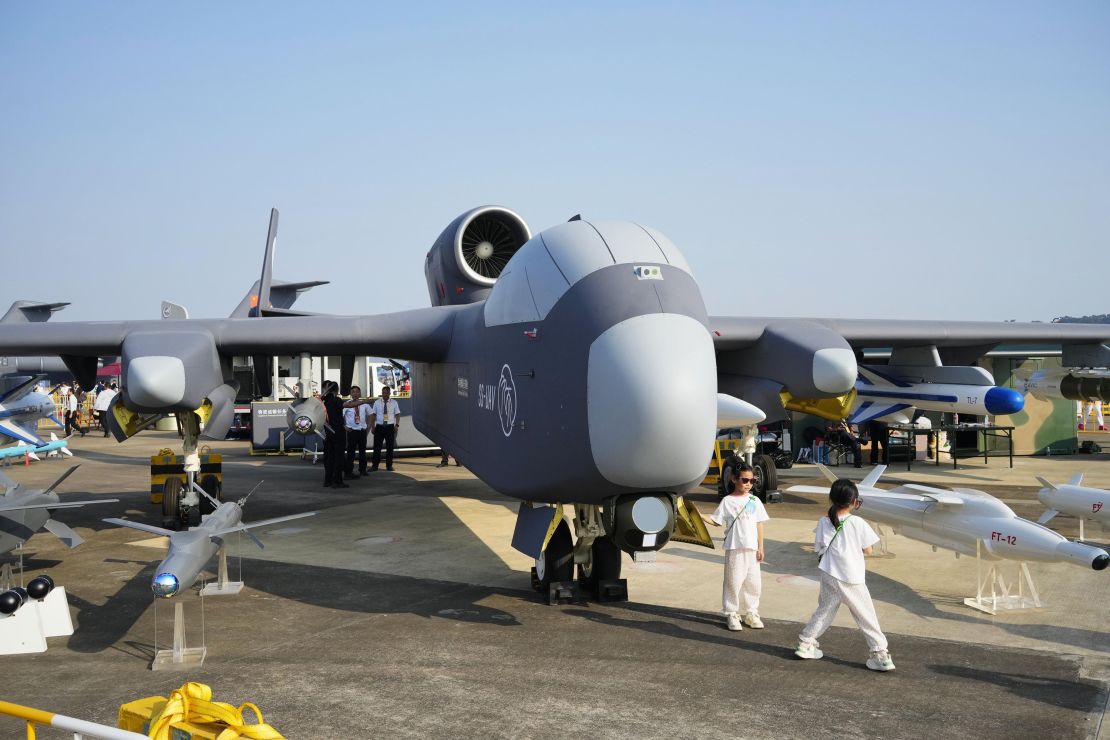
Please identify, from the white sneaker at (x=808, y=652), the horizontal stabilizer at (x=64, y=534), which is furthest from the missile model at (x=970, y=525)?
the horizontal stabilizer at (x=64, y=534)

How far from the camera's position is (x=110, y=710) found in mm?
5906

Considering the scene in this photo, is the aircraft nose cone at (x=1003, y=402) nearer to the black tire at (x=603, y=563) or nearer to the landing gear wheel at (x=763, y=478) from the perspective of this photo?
the landing gear wheel at (x=763, y=478)

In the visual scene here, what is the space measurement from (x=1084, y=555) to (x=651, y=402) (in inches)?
173

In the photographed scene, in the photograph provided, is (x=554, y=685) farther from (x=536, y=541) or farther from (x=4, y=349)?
(x=4, y=349)

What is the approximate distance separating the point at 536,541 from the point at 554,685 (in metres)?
1.80

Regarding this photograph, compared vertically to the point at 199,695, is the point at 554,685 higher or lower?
lower

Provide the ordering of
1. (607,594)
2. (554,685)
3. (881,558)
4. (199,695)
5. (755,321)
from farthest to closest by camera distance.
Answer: (755,321) < (881,558) < (607,594) < (554,685) < (199,695)

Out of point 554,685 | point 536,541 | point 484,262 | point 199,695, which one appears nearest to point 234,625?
point 536,541

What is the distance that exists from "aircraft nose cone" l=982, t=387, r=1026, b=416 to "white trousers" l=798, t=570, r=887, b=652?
34.2 feet

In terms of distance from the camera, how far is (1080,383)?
56.4ft

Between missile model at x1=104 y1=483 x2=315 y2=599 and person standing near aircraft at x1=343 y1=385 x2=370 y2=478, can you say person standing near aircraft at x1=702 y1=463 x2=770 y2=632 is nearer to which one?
Answer: missile model at x1=104 y1=483 x2=315 y2=599

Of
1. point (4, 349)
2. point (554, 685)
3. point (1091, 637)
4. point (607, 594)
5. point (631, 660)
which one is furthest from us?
point (4, 349)

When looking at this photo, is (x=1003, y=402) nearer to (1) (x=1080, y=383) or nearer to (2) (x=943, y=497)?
(1) (x=1080, y=383)

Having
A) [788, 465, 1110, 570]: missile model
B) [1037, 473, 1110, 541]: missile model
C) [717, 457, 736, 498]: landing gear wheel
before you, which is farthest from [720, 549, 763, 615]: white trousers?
[717, 457, 736, 498]: landing gear wheel
